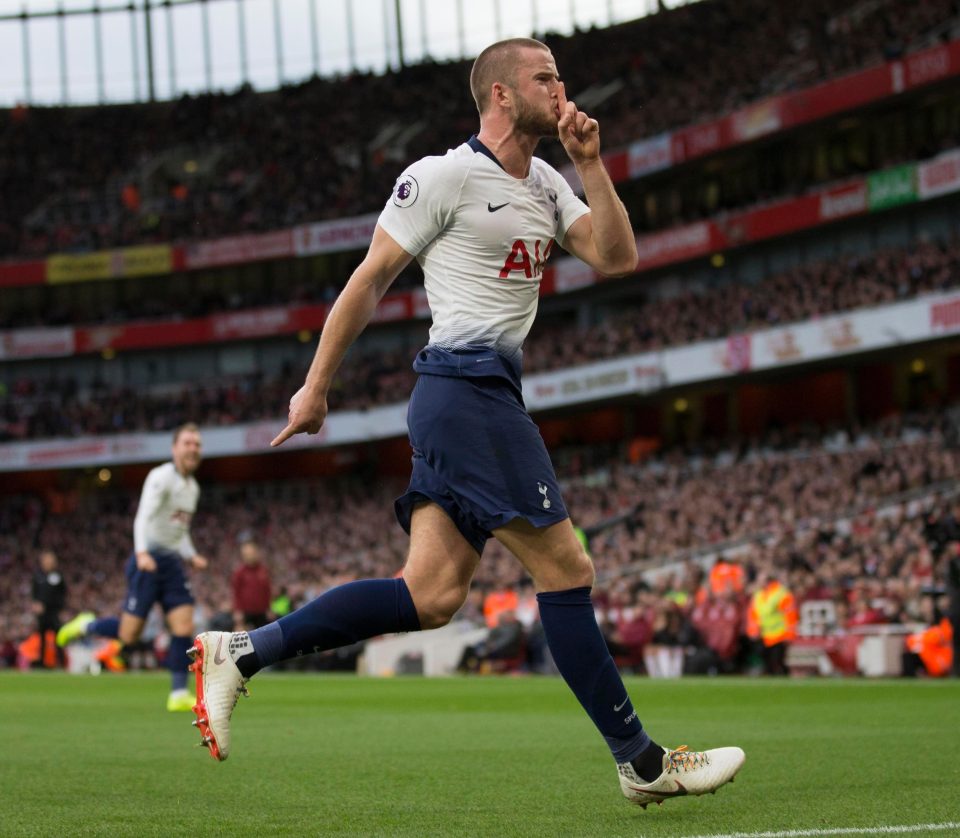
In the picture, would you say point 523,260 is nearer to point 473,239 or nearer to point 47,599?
point 473,239

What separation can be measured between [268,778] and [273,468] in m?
50.9

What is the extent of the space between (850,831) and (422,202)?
2275 millimetres

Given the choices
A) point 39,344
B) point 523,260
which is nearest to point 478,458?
point 523,260

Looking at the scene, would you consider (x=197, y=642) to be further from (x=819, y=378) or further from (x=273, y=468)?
(x=273, y=468)

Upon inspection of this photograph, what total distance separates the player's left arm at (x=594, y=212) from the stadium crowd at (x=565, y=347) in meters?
27.7

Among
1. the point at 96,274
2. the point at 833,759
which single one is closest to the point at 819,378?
the point at 96,274

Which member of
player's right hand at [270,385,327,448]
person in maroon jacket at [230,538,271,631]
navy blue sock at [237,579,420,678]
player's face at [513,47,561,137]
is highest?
player's face at [513,47,561,137]

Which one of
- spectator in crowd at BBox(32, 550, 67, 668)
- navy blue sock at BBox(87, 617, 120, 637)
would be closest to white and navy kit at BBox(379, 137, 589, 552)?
navy blue sock at BBox(87, 617, 120, 637)

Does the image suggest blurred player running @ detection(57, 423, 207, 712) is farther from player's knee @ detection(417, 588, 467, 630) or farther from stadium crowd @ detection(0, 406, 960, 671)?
stadium crowd @ detection(0, 406, 960, 671)

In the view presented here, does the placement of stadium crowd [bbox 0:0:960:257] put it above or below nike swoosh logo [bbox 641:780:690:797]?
above

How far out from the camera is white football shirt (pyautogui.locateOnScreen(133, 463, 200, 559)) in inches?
487

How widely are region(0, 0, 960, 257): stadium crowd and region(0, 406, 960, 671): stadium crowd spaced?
9.88 meters

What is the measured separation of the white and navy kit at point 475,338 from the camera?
478 centimetres

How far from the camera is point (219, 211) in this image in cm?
5759
